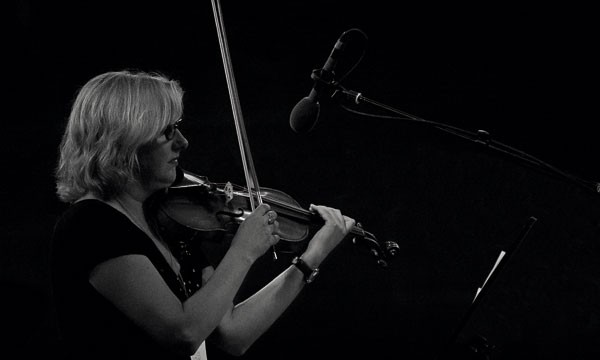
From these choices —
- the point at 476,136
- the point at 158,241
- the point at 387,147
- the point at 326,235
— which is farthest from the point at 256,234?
the point at 387,147

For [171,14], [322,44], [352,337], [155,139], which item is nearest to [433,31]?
[322,44]

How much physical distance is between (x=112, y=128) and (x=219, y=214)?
449mm

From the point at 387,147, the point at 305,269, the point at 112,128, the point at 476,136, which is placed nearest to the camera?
the point at 112,128

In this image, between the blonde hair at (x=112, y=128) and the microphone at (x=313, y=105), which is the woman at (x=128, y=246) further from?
the microphone at (x=313, y=105)

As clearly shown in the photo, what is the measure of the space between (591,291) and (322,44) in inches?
54.8

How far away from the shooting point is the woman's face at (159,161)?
1.48 metres

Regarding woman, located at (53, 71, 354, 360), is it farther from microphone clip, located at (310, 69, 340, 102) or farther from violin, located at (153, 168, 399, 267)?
microphone clip, located at (310, 69, 340, 102)

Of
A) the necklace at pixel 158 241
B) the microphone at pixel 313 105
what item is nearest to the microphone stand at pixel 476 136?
the microphone at pixel 313 105

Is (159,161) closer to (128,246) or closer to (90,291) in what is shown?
(128,246)

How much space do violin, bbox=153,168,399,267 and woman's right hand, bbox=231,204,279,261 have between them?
113mm

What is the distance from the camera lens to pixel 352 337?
95.4 inches

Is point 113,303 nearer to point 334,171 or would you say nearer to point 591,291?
point 334,171

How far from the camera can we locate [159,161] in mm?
1489

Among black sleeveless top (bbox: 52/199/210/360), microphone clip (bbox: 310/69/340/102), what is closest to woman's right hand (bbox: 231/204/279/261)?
black sleeveless top (bbox: 52/199/210/360)
